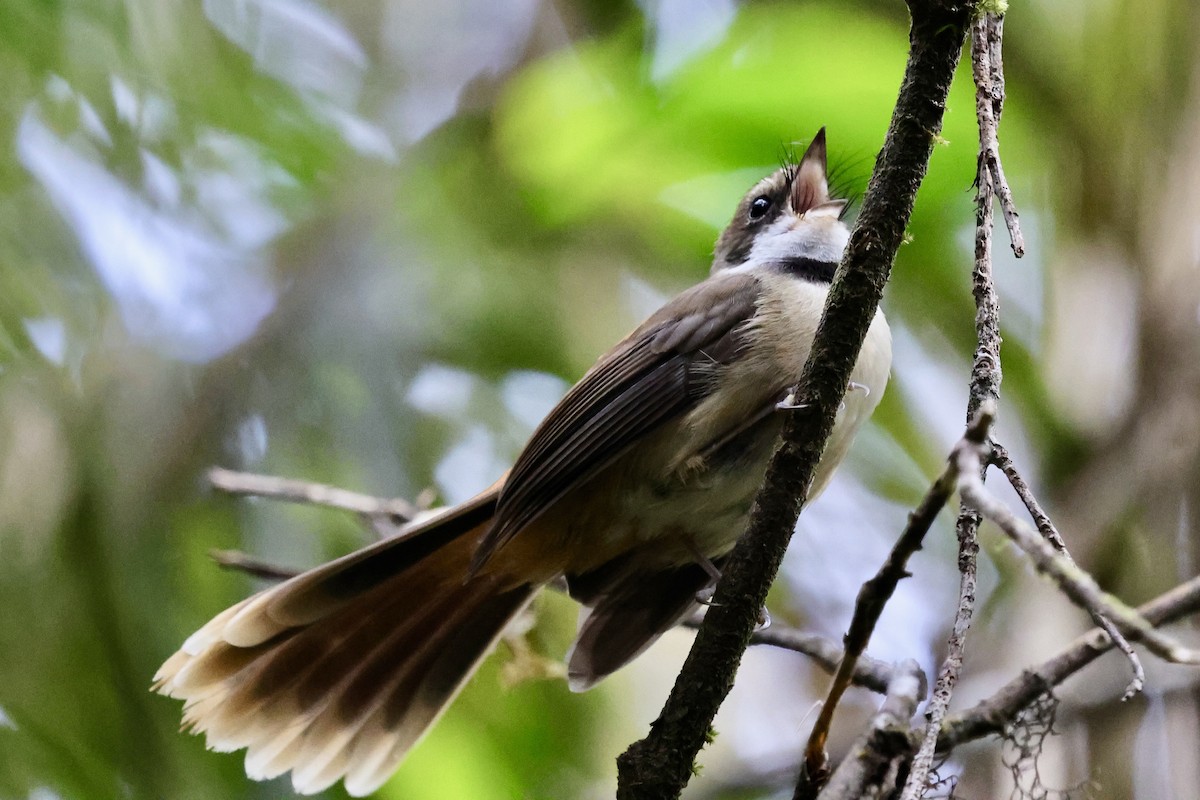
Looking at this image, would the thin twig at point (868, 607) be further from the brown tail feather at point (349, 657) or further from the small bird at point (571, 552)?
the brown tail feather at point (349, 657)

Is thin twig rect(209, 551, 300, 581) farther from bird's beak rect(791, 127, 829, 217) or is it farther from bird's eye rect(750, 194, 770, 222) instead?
bird's beak rect(791, 127, 829, 217)

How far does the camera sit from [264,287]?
187 inches

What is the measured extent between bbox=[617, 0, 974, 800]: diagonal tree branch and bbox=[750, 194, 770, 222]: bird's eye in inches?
71.6

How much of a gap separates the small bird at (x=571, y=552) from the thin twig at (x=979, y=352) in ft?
3.59

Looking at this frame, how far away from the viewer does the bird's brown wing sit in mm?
3160

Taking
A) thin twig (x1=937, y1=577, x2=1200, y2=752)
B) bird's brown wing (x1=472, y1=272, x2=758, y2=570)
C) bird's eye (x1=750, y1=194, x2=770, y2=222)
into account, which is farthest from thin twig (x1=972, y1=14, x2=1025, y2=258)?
bird's eye (x1=750, y1=194, x2=770, y2=222)

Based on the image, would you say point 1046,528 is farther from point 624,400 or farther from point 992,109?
point 624,400

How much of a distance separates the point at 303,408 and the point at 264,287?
1.87 feet

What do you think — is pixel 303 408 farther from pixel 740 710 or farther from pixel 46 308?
pixel 740 710

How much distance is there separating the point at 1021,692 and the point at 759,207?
205 centimetres

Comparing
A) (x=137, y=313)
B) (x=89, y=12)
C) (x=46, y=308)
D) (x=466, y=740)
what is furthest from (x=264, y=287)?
(x=466, y=740)

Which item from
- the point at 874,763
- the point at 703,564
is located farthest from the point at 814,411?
the point at 703,564

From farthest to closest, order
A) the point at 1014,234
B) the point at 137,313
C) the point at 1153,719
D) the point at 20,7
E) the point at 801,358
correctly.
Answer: the point at 137,313 → the point at 20,7 → the point at 1153,719 → the point at 801,358 → the point at 1014,234

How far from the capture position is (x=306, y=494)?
12.2ft
